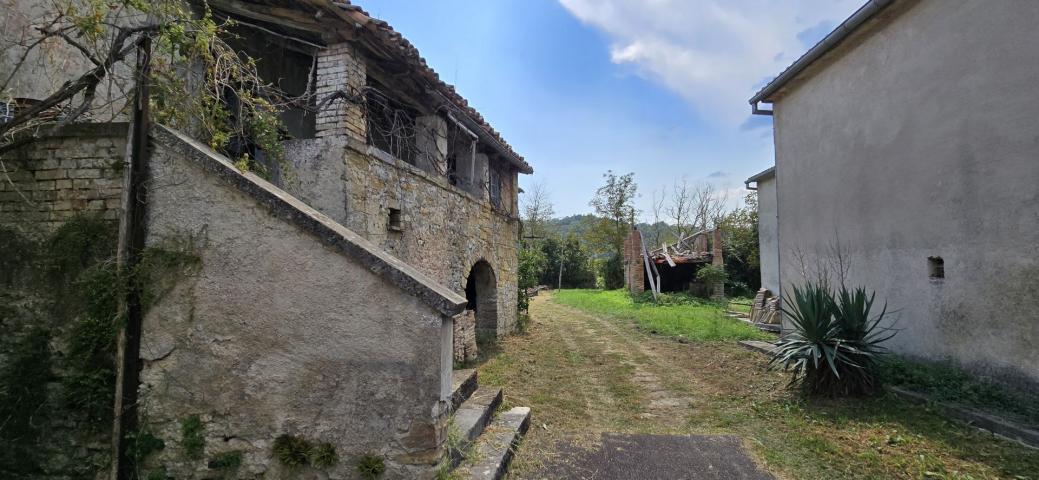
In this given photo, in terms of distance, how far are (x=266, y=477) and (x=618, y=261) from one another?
88.2 ft

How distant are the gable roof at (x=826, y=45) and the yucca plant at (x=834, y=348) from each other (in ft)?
12.7

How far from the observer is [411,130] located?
789cm

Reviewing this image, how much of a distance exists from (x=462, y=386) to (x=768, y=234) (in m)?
14.4

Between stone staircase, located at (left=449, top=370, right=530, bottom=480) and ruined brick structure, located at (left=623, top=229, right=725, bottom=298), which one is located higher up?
ruined brick structure, located at (left=623, top=229, right=725, bottom=298)

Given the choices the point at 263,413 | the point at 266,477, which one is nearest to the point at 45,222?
the point at 263,413

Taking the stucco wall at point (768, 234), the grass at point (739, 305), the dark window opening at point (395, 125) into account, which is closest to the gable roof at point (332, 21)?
the dark window opening at point (395, 125)

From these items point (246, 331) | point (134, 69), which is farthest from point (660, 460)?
point (134, 69)

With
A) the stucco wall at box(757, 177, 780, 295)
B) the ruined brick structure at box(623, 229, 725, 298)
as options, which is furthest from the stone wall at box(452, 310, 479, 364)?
the ruined brick structure at box(623, 229, 725, 298)

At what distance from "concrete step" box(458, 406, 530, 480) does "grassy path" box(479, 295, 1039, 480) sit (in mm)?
126

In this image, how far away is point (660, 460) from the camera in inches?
164

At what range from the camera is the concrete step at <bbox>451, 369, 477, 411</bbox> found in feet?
14.7

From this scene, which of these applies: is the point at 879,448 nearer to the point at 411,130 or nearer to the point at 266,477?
the point at 266,477

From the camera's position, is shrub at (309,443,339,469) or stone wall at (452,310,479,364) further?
stone wall at (452,310,479,364)

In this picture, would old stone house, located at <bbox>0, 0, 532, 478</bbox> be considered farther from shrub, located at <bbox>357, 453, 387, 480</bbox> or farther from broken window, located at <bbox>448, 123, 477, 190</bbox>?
broken window, located at <bbox>448, 123, 477, 190</bbox>
